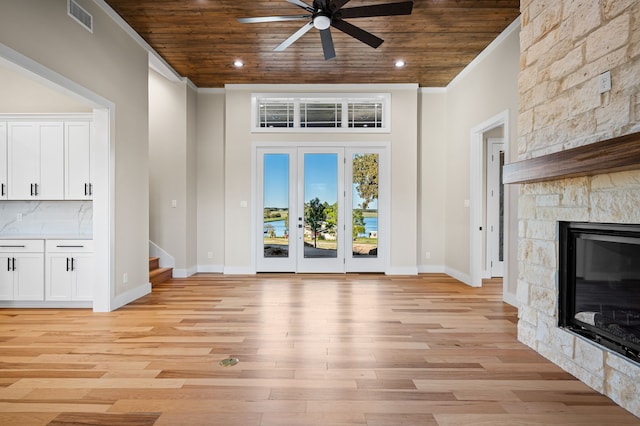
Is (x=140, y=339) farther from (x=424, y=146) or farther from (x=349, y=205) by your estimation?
(x=424, y=146)

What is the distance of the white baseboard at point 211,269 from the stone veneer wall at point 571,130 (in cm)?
502

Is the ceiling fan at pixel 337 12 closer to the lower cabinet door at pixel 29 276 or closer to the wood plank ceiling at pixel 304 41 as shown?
the wood plank ceiling at pixel 304 41

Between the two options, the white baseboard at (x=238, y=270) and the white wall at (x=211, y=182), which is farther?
the white wall at (x=211, y=182)

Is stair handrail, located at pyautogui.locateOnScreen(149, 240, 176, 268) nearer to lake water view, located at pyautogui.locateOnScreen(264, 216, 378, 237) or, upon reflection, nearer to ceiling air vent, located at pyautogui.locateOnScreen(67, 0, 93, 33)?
lake water view, located at pyautogui.locateOnScreen(264, 216, 378, 237)

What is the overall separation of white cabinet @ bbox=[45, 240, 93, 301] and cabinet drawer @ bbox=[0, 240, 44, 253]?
0.32 ft

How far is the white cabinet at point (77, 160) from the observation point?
14.3 feet

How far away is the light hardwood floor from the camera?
6.96 ft

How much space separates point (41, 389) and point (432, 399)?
8.24 feet

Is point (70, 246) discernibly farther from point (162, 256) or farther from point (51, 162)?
point (162, 256)

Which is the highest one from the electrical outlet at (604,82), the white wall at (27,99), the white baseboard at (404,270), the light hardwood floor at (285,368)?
the white wall at (27,99)

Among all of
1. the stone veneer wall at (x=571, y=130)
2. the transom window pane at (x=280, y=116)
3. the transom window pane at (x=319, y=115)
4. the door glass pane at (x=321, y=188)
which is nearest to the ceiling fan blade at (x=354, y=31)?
the stone veneer wall at (x=571, y=130)

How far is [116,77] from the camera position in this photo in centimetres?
436

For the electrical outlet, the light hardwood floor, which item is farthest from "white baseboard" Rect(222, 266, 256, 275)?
the electrical outlet

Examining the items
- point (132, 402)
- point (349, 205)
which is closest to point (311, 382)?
point (132, 402)
